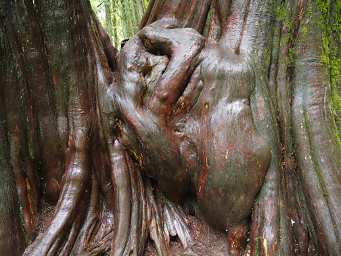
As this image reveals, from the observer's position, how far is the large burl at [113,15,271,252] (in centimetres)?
233

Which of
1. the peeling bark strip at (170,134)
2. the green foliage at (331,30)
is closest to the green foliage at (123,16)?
the peeling bark strip at (170,134)

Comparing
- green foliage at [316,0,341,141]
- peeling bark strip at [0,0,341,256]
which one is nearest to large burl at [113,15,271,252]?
peeling bark strip at [0,0,341,256]

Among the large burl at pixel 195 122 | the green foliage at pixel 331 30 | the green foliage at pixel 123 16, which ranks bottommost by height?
the green foliage at pixel 123 16

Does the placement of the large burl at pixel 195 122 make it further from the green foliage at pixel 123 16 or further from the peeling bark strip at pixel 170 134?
the green foliage at pixel 123 16

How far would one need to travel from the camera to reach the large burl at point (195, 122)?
7.63 feet

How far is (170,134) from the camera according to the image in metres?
2.50

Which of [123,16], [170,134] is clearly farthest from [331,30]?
[123,16]

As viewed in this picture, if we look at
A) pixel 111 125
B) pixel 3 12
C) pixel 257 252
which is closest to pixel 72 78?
pixel 111 125

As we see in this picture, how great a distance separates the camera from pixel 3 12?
260 cm

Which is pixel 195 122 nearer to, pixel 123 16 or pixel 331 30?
pixel 331 30

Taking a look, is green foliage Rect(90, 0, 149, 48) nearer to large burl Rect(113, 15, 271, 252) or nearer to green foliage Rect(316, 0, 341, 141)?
large burl Rect(113, 15, 271, 252)

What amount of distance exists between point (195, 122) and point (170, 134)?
0.55 ft

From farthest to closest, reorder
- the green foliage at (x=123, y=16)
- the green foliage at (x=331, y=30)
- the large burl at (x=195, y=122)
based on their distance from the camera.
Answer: the green foliage at (x=123, y=16) → the green foliage at (x=331, y=30) → the large burl at (x=195, y=122)

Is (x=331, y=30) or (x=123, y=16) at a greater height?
(x=331, y=30)
